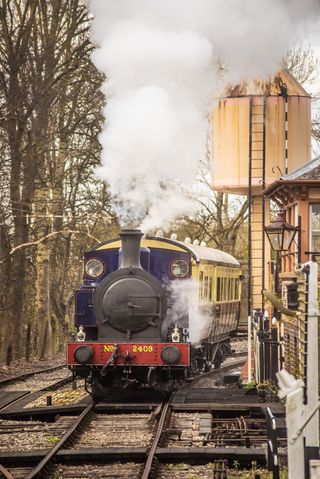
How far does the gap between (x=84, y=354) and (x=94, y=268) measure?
1.85 m

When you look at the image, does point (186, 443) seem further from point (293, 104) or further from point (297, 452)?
point (293, 104)

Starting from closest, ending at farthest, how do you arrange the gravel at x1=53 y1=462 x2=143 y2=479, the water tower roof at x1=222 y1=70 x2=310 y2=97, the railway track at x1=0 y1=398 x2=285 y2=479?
the gravel at x1=53 y1=462 x2=143 y2=479, the railway track at x1=0 y1=398 x2=285 y2=479, the water tower roof at x1=222 y1=70 x2=310 y2=97

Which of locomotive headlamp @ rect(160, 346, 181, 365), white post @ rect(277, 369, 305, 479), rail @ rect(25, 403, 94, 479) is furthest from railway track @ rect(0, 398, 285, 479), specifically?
white post @ rect(277, 369, 305, 479)

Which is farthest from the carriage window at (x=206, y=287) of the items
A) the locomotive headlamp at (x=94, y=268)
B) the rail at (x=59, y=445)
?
the rail at (x=59, y=445)

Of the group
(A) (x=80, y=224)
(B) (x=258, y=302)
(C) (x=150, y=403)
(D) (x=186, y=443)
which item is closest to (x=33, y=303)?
(A) (x=80, y=224)

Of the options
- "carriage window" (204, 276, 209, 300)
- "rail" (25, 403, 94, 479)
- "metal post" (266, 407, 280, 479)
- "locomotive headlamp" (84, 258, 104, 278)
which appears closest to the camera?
"metal post" (266, 407, 280, 479)

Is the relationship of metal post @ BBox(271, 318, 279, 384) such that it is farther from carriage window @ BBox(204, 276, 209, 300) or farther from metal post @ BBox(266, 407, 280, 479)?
metal post @ BBox(266, 407, 280, 479)

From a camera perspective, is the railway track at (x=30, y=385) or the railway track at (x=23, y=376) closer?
the railway track at (x=30, y=385)

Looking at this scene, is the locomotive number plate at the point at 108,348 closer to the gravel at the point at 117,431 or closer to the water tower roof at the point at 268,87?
the gravel at the point at 117,431

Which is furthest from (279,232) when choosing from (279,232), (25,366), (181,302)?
(25,366)

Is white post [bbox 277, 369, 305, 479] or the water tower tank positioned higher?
the water tower tank

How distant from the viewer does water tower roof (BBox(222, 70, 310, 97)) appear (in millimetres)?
24625

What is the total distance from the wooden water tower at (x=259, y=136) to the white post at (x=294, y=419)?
53.9ft

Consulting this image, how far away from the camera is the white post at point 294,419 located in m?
7.64
